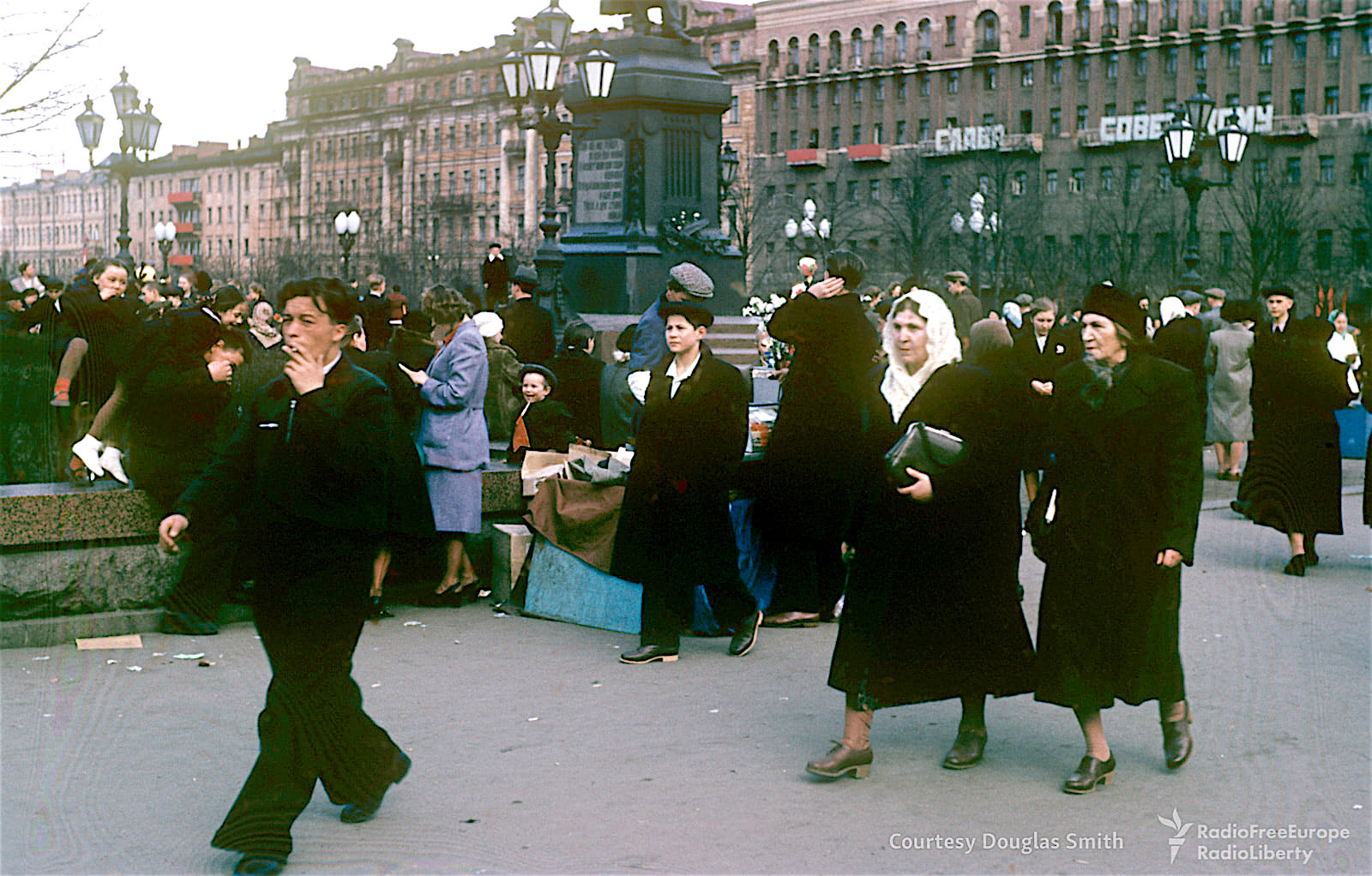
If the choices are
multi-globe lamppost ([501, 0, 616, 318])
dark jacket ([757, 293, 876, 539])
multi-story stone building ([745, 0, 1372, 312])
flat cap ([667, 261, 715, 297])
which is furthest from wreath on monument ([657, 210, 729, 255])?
multi-story stone building ([745, 0, 1372, 312])

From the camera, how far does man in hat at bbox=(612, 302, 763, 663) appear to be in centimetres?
769

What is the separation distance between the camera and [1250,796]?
5.56 m

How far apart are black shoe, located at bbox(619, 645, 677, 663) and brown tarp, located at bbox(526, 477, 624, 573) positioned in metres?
0.89

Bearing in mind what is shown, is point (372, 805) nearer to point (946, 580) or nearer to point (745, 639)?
point (946, 580)

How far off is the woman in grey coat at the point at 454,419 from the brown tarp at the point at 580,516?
42 cm

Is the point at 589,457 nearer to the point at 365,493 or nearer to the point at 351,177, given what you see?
the point at 365,493

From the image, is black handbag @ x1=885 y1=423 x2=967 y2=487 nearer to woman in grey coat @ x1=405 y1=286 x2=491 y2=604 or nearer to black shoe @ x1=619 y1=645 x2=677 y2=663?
black shoe @ x1=619 y1=645 x2=677 y2=663

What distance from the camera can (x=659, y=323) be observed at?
31.8 ft

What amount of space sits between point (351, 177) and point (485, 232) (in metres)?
16.6

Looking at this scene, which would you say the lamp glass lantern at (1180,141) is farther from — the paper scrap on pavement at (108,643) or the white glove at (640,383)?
the paper scrap on pavement at (108,643)

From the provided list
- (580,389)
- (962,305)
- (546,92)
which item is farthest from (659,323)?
(546,92)

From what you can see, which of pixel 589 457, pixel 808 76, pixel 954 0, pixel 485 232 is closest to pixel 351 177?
pixel 485 232

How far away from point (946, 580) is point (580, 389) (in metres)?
5.56

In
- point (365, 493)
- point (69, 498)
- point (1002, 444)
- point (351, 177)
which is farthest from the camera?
point (351, 177)
